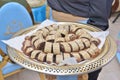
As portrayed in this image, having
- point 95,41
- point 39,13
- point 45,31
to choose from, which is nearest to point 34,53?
point 45,31

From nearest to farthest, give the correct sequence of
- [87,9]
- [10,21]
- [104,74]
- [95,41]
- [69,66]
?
[69,66], [95,41], [87,9], [10,21], [104,74]

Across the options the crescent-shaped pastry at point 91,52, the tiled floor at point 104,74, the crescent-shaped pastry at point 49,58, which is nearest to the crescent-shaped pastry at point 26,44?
the crescent-shaped pastry at point 49,58

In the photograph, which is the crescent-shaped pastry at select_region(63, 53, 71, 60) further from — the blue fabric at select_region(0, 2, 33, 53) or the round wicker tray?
the blue fabric at select_region(0, 2, 33, 53)

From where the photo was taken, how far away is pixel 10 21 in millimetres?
1139

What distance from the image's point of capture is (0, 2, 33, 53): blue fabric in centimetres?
111

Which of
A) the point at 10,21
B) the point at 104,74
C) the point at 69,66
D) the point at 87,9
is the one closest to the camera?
the point at 69,66

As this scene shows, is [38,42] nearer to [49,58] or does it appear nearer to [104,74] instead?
[49,58]

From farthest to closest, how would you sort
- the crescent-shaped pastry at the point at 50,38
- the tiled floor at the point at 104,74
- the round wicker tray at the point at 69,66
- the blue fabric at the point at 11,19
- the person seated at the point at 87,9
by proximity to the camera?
the tiled floor at the point at 104,74
the blue fabric at the point at 11,19
the person seated at the point at 87,9
the crescent-shaped pastry at the point at 50,38
the round wicker tray at the point at 69,66

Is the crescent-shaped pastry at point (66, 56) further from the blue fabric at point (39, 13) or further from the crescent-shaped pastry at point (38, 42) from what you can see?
the blue fabric at point (39, 13)

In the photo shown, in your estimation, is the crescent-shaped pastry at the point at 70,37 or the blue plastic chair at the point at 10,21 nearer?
the crescent-shaped pastry at the point at 70,37

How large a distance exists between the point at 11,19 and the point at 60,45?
1.65 feet

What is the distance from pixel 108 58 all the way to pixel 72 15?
0.37 metres

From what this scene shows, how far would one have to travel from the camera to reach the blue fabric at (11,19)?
1.11 metres

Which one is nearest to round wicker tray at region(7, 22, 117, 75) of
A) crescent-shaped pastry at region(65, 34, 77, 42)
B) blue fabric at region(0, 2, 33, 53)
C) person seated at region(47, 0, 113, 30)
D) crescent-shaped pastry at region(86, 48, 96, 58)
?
crescent-shaped pastry at region(86, 48, 96, 58)
